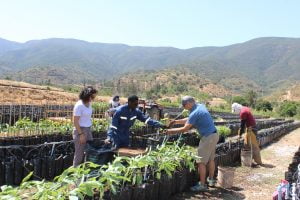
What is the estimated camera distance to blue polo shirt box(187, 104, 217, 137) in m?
6.58

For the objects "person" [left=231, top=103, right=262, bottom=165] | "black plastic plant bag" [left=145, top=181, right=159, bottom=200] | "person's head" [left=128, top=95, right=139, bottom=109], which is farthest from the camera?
"person" [left=231, top=103, right=262, bottom=165]

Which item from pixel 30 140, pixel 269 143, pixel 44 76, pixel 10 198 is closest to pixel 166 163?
pixel 10 198

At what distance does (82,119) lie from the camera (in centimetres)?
624

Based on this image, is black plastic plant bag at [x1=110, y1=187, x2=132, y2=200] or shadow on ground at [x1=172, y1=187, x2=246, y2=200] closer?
black plastic plant bag at [x1=110, y1=187, x2=132, y2=200]

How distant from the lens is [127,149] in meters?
6.14

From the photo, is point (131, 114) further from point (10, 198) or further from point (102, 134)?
point (102, 134)

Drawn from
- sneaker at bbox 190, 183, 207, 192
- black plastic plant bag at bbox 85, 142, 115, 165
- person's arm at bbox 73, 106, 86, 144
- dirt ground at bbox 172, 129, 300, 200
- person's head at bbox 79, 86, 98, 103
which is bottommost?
dirt ground at bbox 172, 129, 300, 200

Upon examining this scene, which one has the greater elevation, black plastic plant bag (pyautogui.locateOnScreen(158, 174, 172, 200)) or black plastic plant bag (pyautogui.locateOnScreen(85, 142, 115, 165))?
black plastic plant bag (pyautogui.locateOnScreen(85, 142, 115, 165))

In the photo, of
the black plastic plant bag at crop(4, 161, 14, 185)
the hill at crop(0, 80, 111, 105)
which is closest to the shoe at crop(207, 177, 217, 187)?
the black plastic plant bag at crop(4, 161, 14, 185)

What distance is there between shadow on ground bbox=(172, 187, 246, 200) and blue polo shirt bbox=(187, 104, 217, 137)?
3.15 feet

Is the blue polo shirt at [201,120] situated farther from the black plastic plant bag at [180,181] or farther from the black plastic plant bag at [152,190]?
the black plastic plant bag at [152,190]

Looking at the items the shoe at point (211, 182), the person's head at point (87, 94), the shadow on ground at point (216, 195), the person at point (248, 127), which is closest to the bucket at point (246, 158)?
the person at point (248, 127)

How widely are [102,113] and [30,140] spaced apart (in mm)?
12434

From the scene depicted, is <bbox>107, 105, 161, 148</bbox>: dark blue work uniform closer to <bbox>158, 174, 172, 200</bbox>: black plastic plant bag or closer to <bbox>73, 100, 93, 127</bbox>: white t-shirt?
<bbox>73, 100, 93, 127</bbox>: white t-shirt
